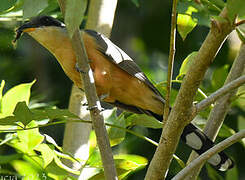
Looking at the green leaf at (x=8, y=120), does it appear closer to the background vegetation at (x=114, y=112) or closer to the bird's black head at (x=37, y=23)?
the background vegetation at (x=114, y=112)

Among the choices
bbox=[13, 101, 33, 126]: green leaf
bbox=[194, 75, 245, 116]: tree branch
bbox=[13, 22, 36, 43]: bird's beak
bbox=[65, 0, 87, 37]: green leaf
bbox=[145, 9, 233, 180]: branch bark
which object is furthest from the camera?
bbox=[13, 22, 36, 43]: bird's beak

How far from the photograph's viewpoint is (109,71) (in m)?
2.45

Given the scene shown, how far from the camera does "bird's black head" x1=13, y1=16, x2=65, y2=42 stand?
2.21 meters

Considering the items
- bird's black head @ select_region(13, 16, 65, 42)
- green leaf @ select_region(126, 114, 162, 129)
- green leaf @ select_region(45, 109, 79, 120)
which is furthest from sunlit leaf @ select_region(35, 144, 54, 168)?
bird's black head @ select_region(13, 16, 65, 42)

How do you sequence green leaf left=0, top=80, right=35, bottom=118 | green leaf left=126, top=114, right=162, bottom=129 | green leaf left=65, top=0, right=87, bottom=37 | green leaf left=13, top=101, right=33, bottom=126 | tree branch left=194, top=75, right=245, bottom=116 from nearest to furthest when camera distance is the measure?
1. green leaf left=65, top=0, right=87, bottom=37
2. tree branch left=194, top=75, right=245, bottom=116
3. green leaf left=13, top=101, right=33, bottom=126
4. green leaf left=126, top=114, right=162, bottom=129
5. green leaf left=0, top=80, right=35, bottom=118

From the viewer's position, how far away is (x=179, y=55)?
161 inches

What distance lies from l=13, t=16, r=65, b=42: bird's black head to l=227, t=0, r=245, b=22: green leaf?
1407mm

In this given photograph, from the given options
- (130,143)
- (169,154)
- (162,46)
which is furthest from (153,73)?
(169,154)

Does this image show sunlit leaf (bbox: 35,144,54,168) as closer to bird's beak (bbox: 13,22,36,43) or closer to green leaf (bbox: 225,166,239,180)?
bird's beak (bbox: 13,22,36,43)

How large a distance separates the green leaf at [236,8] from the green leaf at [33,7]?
1.28ft

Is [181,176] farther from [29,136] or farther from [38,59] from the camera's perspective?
[38,59]

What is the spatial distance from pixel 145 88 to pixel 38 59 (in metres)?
2.12

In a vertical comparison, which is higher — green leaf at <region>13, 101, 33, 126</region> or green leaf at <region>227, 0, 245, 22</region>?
green leaf at <region>227, 0, 245, 22</region>

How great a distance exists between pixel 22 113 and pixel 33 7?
24.9 inches
